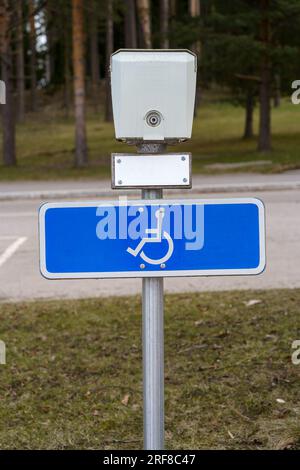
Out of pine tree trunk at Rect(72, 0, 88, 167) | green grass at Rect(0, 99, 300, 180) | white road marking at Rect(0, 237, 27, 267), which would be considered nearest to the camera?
white road marking at Rect(0, 237, 27, 267)

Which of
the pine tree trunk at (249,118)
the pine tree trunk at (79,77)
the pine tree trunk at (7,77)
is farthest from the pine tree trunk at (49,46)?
the pine tree trunk at (249,118)

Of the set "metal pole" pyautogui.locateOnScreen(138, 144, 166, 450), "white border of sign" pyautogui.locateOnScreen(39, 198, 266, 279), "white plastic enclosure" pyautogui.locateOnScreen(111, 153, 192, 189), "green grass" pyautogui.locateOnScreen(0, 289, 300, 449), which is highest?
"white plastic enclosure" pyautogui.locateOnScreen(111, 153, 192, 189)

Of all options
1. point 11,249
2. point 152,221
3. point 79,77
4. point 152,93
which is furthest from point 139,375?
point 79,77

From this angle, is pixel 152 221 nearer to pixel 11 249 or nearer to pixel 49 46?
pixel 11 249

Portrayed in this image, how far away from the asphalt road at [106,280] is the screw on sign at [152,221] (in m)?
2.57

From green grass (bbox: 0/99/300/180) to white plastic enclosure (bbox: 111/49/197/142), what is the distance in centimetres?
1325

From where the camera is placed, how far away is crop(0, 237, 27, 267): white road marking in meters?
8.87

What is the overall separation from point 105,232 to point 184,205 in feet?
0.83

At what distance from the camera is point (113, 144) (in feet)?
103

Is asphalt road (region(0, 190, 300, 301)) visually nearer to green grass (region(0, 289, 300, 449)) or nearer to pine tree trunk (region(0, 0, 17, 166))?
green grass (region(0, 289, 300, 449))

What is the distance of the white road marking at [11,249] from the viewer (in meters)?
8.87

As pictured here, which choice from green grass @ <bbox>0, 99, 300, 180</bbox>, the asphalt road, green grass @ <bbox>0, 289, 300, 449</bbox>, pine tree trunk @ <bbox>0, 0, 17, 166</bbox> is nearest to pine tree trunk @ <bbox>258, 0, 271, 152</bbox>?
green grass @ <bbox>0, 99, 300, 180</bbox>

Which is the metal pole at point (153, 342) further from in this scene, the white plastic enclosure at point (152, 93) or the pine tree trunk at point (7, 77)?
the pine tree trunk at point (7, 77)

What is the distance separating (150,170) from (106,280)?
16.7ft
